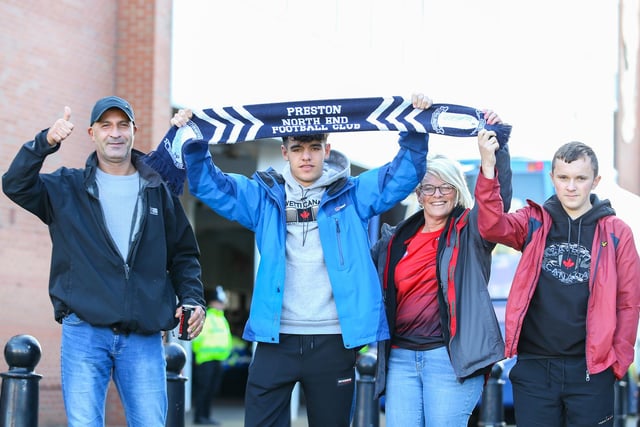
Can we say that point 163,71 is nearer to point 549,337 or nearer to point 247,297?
point 549,337

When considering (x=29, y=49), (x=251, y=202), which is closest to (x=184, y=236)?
(x=251, y=202)

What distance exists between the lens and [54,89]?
12641 millimetres

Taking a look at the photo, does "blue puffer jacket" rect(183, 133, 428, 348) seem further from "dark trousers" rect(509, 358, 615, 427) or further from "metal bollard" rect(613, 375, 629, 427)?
"metal bollard" rect(613, 375, 629, 427)

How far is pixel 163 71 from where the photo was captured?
45.8 feet

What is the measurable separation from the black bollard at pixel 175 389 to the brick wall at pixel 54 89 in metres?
4.29

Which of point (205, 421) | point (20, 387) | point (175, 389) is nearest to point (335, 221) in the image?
point (20, 387)

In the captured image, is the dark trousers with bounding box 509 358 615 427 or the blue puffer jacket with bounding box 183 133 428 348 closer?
the blue puffer jacket with bounding box 183 133 428 348

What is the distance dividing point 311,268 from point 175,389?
2.41m

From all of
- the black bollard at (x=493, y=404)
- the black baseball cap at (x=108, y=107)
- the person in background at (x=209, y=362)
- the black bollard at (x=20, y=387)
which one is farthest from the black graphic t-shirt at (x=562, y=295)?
the person in background at (x=209, y=362)

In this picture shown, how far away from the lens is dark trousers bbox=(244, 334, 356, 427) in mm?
5789

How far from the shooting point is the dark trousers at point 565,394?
19.4 feet

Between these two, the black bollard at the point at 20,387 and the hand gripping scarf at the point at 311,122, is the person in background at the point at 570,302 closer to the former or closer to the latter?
the hand gripping scarf at the point at 311,122

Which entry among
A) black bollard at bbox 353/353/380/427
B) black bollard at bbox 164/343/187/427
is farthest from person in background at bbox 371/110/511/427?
black bollard at bbox 353/353/380/427

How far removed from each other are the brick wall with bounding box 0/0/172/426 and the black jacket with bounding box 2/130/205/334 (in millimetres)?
6059
